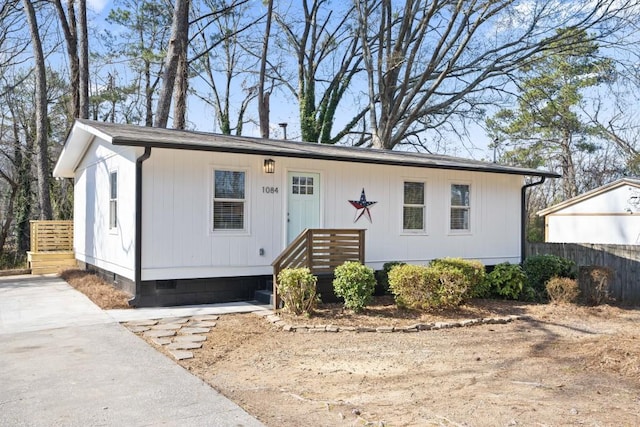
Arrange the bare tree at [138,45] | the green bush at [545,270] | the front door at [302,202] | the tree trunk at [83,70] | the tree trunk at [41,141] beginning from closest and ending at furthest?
the front door at [302,202], the green bush at [545,270], the tree trunk at [41,141], the tree trunk at [83,70], the bare tree at [138,45]

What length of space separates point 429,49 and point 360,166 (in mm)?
11927

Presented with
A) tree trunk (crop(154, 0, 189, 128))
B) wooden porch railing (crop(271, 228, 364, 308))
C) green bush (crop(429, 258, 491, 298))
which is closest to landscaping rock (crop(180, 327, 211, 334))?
wooden porch railing (crop(271, 228, 364, 308))

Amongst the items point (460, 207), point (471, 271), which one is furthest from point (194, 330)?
point (460, 207)

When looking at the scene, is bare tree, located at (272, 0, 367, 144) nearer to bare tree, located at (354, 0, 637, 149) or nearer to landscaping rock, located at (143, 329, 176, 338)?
bare tree, located at (354, 0, 637, 149)

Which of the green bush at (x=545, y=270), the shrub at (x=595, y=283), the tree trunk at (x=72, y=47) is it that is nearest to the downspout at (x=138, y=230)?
the green bush at (x=545, y=270)

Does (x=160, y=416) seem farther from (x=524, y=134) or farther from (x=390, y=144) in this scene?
(x=524, y=134)

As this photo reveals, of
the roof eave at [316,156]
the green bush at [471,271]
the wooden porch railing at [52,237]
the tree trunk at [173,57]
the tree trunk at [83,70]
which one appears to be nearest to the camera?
the roof eave at [316,156]

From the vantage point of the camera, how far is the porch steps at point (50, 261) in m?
13.1

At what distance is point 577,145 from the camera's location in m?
23.7

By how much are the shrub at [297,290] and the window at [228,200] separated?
1691mm

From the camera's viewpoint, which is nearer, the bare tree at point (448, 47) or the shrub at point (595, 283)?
the shrub at point (595, 283)

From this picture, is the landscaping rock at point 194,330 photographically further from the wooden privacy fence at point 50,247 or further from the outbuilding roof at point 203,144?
the wooden privacy fence at point 50,247

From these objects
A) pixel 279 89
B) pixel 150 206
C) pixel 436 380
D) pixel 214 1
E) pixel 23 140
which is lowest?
pixel 436 380

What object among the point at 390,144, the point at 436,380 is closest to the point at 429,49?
the point at 390,144
